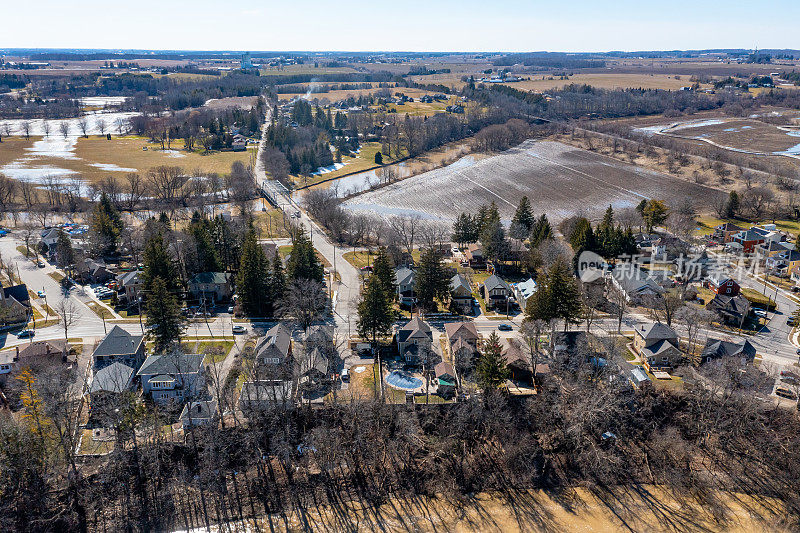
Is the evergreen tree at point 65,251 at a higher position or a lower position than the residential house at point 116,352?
higher

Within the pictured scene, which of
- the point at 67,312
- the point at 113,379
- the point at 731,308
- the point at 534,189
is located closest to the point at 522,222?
the point at 731,308

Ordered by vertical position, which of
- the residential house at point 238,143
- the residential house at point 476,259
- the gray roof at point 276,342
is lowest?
the gray roof at point 276,342

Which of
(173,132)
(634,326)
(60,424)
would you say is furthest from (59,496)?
(173,132)

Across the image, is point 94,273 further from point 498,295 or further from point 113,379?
point 498,295

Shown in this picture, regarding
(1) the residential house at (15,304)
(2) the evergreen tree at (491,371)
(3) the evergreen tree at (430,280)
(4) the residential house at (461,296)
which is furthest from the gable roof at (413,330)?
(1) the residential house at (15,304)

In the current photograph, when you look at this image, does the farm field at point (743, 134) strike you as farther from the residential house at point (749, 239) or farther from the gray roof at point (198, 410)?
the gray roof at point (198, 410)

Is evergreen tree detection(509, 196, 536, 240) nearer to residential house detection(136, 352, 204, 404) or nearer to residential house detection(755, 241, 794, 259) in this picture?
residential house detection(755, 241, 794, 259)

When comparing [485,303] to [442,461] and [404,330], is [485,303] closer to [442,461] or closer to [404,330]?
[404,330]
